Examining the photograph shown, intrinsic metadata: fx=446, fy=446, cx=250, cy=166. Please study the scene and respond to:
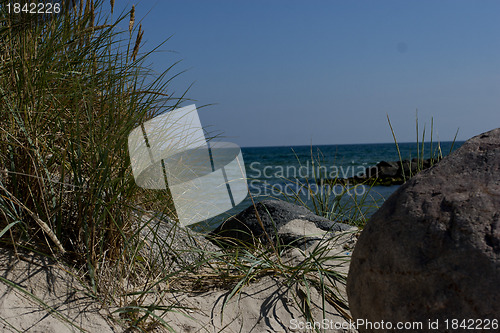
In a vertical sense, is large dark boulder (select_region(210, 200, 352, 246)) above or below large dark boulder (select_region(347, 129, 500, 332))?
below

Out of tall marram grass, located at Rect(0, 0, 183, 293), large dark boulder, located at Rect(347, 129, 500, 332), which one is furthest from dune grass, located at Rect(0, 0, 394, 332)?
large dark boulder, located at Rect(347, 129, 500, 332)

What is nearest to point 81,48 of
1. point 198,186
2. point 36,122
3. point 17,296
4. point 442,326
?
point 36,122

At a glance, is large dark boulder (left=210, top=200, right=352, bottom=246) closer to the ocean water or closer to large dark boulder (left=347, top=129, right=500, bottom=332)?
the ocean water

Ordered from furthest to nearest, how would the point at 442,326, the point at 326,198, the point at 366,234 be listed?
the point at 326,198, the point at 366,234, the point at 442,326

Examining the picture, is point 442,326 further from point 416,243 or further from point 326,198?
point 326,198

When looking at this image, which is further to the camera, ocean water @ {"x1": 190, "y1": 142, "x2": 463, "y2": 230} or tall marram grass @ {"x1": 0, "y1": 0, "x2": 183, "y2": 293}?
ocean water @ {"x1": 190, "y1": 142, "x2": 463, "y2": 230}

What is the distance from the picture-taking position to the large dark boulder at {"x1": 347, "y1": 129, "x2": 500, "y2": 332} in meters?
1.36

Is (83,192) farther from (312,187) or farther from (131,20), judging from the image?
(312,187)

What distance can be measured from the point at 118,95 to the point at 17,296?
93 centimetres

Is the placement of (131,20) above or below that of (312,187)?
above

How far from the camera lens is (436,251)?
1419 millimetres

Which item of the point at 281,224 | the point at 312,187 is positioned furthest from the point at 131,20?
the point at 312,187

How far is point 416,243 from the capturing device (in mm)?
1447

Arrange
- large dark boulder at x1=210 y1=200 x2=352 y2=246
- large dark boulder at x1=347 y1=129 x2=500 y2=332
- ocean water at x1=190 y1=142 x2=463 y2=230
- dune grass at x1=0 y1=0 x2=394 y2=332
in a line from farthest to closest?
ocean water at x1=190 y1=142 x2=463 y2=230, large dark boulder at x1=210 y1=200 x2=352 y2=246, dune grass at x1=0 y1=0 x2=394 y2=332, large dark boulder at x1=347 y1=129 x2=500 y2=332
